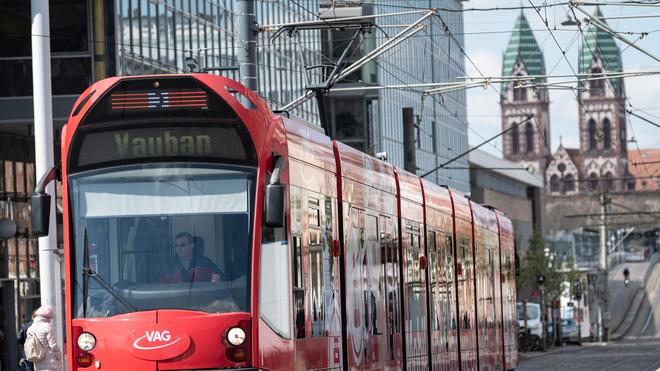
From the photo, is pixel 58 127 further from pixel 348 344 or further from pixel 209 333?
pixel 209 333

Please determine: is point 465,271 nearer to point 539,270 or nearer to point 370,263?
point 370,263

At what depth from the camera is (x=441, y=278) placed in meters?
22.8

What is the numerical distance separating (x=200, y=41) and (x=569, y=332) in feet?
159

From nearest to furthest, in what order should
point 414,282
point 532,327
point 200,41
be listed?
point 414,282
point 200,41
point 532,327

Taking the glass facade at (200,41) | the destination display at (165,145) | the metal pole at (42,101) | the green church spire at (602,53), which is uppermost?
the glass facade at (200,41)

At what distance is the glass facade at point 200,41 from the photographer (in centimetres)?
3553

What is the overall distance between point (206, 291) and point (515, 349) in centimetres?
2113

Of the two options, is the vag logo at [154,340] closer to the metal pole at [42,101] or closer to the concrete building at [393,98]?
the metal pole at [42,101]

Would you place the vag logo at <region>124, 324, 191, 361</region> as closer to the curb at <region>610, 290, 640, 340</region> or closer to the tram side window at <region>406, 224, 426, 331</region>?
the tram side window at <region>406, 224, 426, 331</region>

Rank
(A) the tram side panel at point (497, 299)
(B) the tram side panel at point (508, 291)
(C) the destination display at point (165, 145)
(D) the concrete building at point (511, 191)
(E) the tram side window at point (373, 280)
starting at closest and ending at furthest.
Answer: (C) the destination display at point (165, 145) → (E) the tram side window at point (373, 280) → (A) the tram side panel at point (497, 299) → (B) the tram side panel at point (508, 291) → (D) the concrete building at point (511, 191)

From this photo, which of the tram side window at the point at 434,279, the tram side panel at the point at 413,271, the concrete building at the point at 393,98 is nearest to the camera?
the tram side panel at the point at 413,271

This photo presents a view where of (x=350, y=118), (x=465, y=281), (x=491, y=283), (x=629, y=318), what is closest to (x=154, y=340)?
A: (x=465, y=281)

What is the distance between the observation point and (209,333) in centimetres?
1262

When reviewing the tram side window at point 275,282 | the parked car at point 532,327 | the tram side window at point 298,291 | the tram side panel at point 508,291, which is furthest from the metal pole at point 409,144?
the parked car at point 532,327
